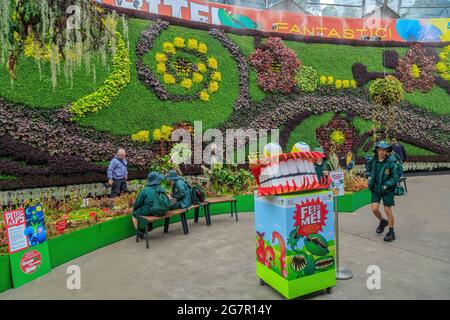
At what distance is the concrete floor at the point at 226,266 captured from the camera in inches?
167

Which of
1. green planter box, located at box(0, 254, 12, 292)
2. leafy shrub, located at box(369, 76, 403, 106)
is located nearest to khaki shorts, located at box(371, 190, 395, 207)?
green planter box, located at box(0, 254, 12, 292)

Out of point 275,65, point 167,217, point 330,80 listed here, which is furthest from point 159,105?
point 330,80

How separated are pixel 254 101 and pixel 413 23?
11704mm

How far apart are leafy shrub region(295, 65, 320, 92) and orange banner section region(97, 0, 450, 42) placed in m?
3.68

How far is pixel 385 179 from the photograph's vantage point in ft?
19.5

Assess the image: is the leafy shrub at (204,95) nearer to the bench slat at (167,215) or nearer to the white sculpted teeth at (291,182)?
the bench slat at (167,215)

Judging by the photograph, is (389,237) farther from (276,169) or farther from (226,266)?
(276,169)

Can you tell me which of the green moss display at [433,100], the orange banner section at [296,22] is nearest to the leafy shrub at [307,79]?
the orange banner section at [296,22]

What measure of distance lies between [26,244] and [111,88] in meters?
6.76

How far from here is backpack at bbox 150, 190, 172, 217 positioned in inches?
250

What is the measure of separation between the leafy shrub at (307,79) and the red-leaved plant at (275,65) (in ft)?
0.96

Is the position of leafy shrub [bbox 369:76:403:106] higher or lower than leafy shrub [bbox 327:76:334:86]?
lower

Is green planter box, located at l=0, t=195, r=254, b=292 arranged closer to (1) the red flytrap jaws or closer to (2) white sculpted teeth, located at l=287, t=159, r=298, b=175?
(1) the red flytrap jaws

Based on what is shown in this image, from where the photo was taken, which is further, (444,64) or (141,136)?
(444,64)
